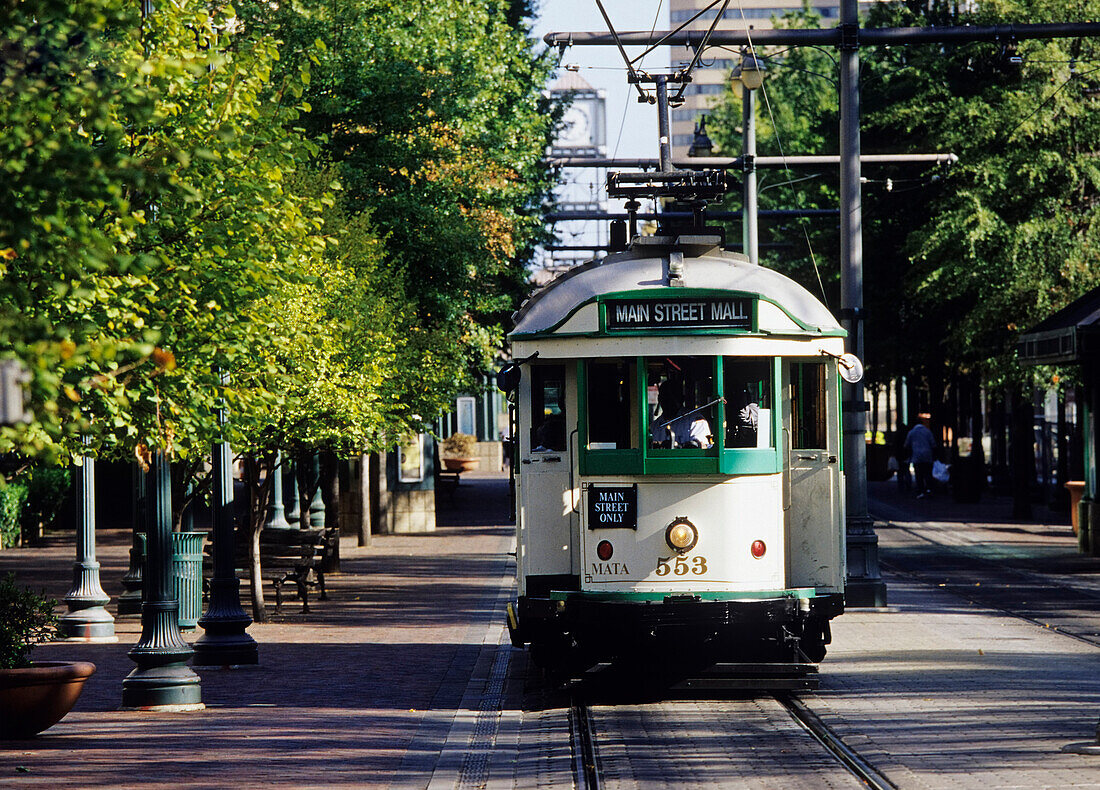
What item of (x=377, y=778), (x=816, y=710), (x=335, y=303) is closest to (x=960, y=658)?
(x=816, y=710)

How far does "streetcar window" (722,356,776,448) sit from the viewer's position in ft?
41.1

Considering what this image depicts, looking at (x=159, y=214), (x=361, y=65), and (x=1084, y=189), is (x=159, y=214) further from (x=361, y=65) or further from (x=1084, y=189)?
(x=1084, y=189)

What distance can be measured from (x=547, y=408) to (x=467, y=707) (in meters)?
2.57

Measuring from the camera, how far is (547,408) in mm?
13094

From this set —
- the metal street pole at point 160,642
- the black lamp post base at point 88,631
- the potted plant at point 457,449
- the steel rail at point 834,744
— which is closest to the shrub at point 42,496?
the black lamp post base at point 88,631

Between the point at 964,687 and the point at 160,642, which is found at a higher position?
the point at 160,642

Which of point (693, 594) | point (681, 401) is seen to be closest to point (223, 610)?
point (693, 594)

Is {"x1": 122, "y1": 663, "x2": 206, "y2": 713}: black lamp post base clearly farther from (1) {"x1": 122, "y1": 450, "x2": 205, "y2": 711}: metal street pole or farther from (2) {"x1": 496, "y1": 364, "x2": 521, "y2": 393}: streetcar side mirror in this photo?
(2) {"x1": 496, "y1": 364, "x2": 521, "y2": 393}: streetcar side mirror

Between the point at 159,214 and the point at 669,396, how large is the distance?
4.26 meters

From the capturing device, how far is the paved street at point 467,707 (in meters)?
9.52

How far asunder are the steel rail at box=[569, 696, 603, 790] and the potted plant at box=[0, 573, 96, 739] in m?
3.54

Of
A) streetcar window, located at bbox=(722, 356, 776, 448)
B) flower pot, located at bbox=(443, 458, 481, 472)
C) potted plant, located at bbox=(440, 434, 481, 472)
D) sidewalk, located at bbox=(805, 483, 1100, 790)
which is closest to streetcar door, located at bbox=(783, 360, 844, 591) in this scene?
streetcar window, located at bbox=(722, 356, 776, 448)

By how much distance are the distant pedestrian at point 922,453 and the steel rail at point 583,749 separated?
29615mm

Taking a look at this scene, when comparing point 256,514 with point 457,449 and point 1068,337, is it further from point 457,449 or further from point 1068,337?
point 457,449
